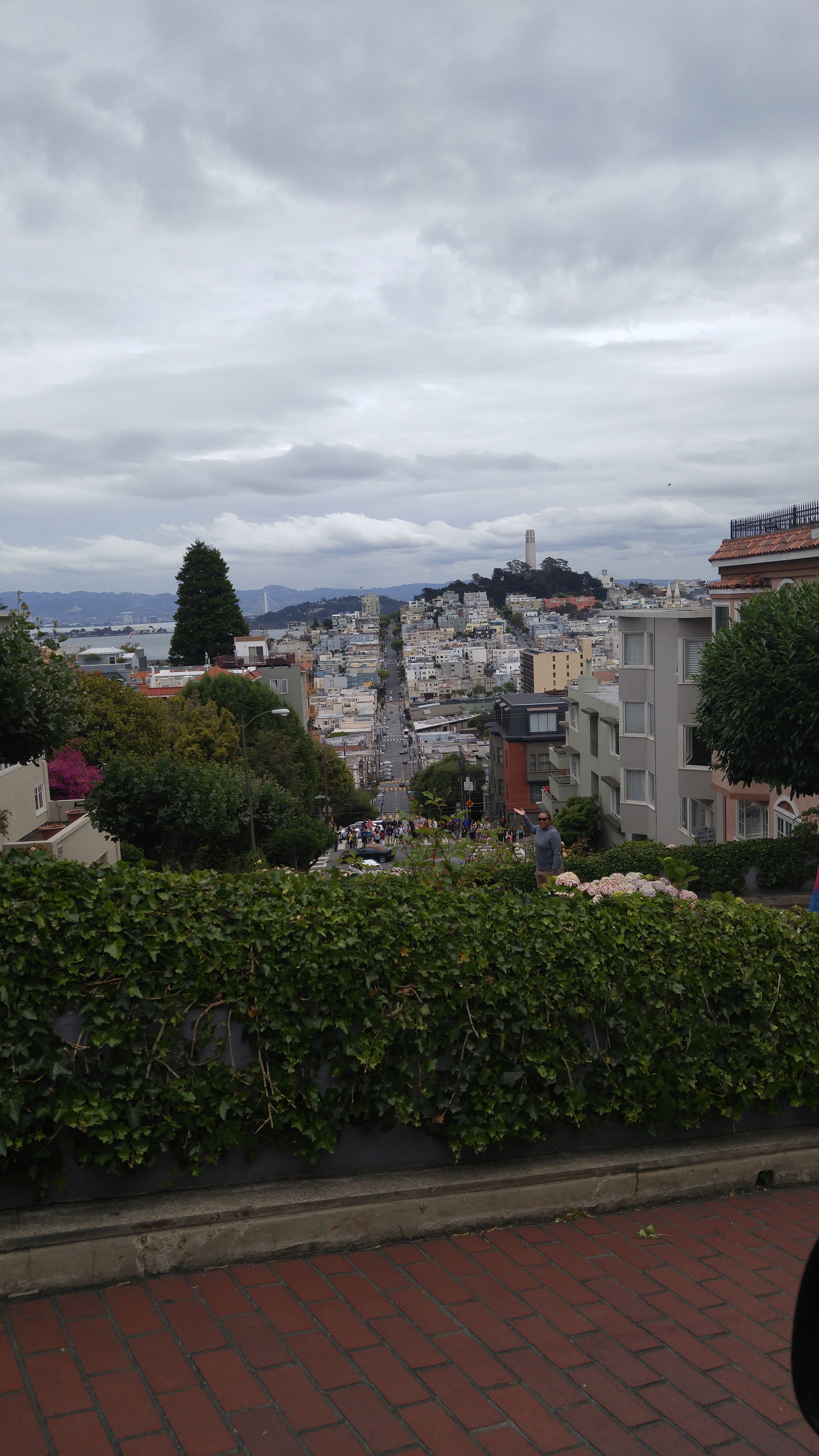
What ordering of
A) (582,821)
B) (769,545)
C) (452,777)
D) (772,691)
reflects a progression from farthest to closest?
(452,777) < (582,821) < (769,545) < (772,691)

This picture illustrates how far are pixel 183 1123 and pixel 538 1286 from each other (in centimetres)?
145

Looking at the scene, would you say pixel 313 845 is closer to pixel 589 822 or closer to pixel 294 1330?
pixel 589 822

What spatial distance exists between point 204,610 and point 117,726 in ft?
111

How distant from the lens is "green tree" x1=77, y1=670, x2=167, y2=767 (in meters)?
40.6

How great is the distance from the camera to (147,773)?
28.1 metres

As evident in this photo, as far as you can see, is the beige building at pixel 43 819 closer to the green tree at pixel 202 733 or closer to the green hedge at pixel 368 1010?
the green tree at pixel 202 733

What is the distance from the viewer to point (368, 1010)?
400 cm

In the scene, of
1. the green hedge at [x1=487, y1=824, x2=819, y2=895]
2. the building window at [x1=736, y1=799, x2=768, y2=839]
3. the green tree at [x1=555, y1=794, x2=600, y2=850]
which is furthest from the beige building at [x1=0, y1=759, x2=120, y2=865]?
the green tree at [x1=555, y1=794, x2=600, y2=850]

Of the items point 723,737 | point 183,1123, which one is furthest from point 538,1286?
point 723,737

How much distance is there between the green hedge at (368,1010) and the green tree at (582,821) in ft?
104

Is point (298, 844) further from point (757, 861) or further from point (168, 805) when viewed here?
point (757, 861)

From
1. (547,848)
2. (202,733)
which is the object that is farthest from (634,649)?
(547,848)

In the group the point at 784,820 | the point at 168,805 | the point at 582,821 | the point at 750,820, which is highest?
the point at 168,805

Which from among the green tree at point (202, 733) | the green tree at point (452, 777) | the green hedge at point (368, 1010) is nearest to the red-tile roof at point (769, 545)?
the green hedge at point (368, 1010)
